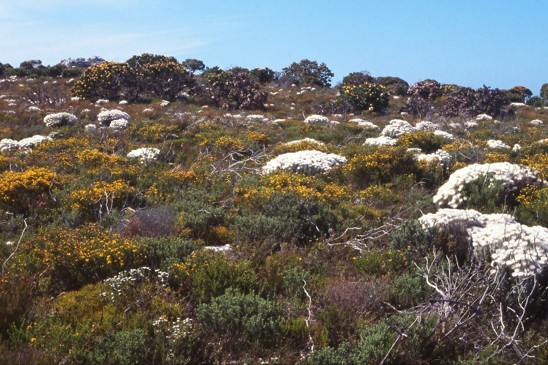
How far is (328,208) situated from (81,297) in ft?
14.5

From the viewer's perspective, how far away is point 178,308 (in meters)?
5.20

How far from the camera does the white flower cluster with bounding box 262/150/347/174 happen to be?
11359 millimetres

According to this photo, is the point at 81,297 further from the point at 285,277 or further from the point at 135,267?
the point at 285,277

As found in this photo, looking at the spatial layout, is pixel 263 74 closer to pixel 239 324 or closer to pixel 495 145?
pixel 495 145

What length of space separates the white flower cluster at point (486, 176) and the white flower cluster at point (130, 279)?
5.46 metres

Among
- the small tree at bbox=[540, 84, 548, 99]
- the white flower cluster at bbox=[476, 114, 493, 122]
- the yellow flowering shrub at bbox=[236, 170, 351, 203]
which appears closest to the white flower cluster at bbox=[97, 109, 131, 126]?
the yellow flowering shrub at bbox=[236, 170, 351, 203]

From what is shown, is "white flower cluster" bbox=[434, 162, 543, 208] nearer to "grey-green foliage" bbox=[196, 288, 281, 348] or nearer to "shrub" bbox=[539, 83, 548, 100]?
"grey-green foliage" bbox=[196, 288, 281, 348]

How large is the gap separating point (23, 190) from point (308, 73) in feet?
129

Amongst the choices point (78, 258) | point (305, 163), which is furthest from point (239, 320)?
point (305, 163)

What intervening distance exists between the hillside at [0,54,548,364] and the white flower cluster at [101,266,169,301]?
0.08 ft

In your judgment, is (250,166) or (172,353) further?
(250,166)

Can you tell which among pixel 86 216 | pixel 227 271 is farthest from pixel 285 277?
pixel 86 216

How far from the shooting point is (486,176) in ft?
29.9

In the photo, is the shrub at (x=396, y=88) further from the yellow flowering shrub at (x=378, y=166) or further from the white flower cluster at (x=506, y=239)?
the white flower cluster at (x=506, y=239)
